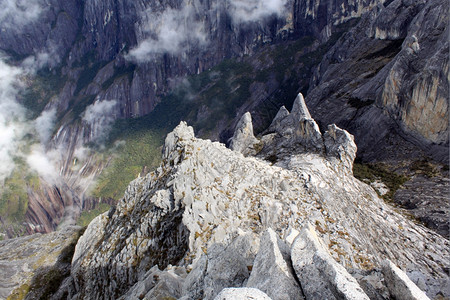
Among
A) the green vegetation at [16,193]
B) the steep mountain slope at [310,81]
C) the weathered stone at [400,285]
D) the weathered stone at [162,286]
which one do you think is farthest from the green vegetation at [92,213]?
the weathered stone at [400,285]

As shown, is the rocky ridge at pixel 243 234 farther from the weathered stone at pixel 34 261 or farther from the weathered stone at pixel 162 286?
the weathered stone at pixel 34 261

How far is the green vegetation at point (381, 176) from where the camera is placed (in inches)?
1577

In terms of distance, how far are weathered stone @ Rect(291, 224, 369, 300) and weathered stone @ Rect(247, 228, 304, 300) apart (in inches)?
12.6

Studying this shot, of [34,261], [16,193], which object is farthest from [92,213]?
[34,261]

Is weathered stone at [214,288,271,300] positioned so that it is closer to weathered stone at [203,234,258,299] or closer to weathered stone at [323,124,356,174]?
weathered stone at [203,234,258,299]

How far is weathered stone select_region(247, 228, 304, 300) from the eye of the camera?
8.28 m

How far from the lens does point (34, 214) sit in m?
161

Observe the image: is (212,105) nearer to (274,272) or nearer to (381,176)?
(381,176)

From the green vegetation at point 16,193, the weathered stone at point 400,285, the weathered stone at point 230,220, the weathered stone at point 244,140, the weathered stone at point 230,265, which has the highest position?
the green vegetation at point 16,193

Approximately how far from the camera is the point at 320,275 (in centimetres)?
827

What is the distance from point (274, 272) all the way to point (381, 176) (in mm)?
44690

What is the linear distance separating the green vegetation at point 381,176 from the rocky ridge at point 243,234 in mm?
15343

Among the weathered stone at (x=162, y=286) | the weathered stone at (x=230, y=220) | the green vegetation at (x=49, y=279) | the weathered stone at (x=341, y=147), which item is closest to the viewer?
the weathered stone at (x=162, y=286)

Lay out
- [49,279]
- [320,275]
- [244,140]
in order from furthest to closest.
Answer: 1. [244,140]
2. [49,279]
3. [320,275]
